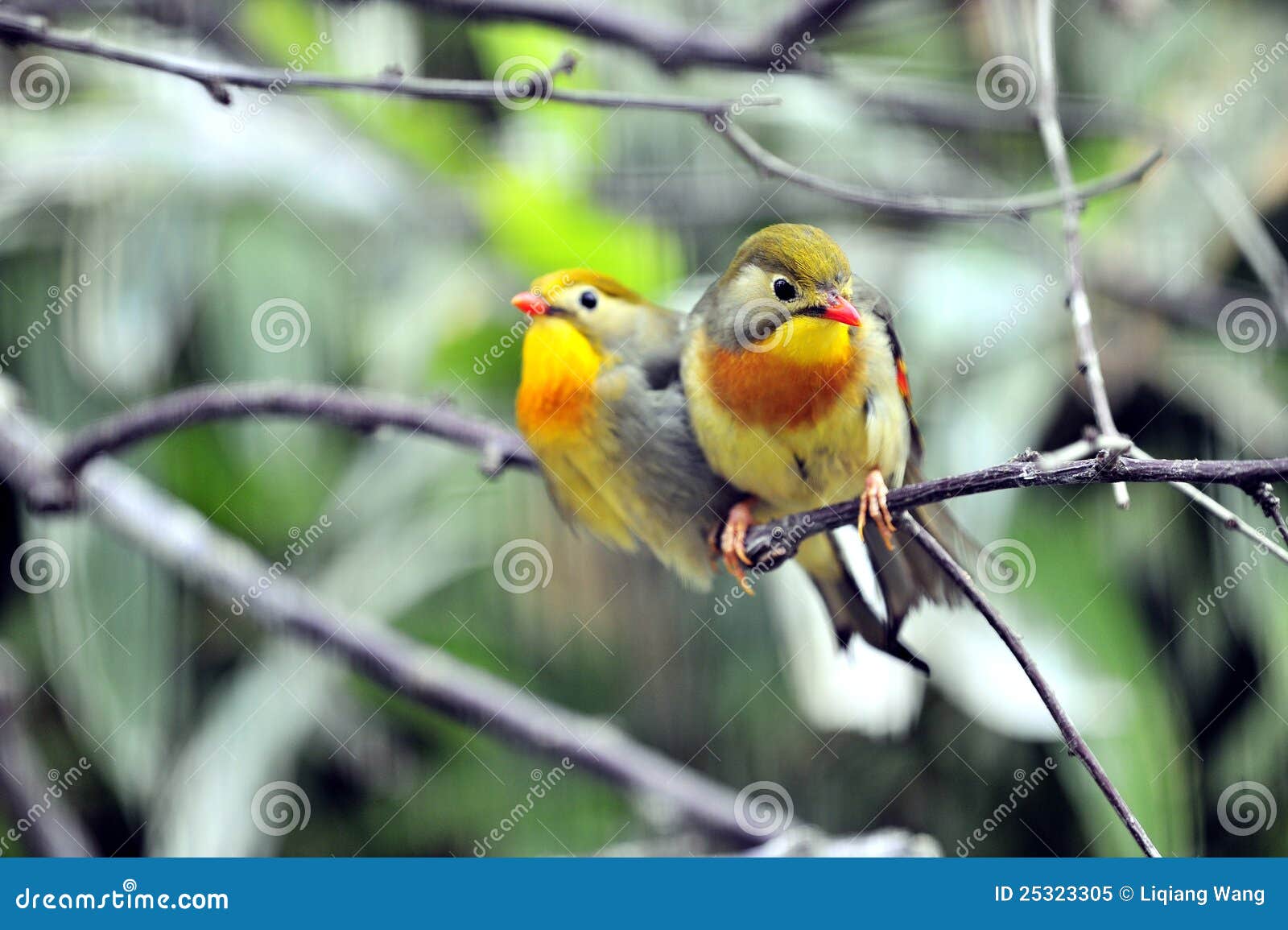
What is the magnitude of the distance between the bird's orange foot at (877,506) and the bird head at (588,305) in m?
0.26

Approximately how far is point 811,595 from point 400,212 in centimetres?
99

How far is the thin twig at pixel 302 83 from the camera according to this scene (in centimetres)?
73

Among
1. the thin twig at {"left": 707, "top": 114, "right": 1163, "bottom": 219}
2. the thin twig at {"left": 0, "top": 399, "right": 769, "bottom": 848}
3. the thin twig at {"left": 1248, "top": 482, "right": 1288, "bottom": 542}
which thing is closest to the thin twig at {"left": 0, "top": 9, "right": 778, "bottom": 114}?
the thin twig at {"left": 707, "top": 114, "right": 1163, "bottom": 219}

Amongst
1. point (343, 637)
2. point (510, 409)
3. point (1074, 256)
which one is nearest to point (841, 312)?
point (1074, 256)

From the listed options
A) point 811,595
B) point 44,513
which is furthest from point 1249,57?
point 44,513

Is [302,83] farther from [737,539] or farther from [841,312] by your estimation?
[737,539]

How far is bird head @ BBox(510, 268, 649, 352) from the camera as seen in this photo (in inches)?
36.5

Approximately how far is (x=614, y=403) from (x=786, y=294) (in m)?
0.23

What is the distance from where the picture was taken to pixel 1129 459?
597 millimetres

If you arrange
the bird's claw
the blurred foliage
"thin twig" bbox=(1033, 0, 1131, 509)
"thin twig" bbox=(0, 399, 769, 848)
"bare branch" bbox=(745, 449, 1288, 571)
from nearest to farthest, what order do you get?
"bare branch" bbox=(745, 449, 1288, 571) → "thin twig" bbox=(1033, 0, 1131, 509) → the bird's claw → "thin twig" bbox=(0, 399, 769, 848) → the blurred foliage

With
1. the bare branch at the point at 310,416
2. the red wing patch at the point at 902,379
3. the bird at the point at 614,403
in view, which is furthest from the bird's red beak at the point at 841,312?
the bare branch at the point at 310,416

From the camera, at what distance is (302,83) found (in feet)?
2.34

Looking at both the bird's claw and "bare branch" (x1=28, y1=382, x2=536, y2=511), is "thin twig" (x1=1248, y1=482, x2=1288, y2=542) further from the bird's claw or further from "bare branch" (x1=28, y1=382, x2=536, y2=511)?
"bare branch" (x1=28, y1=382, x2=536, y2=511)

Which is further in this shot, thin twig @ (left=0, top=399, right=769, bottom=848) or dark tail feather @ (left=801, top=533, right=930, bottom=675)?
thin twig @ (left=0, top=399, right=769, bottom=848)
